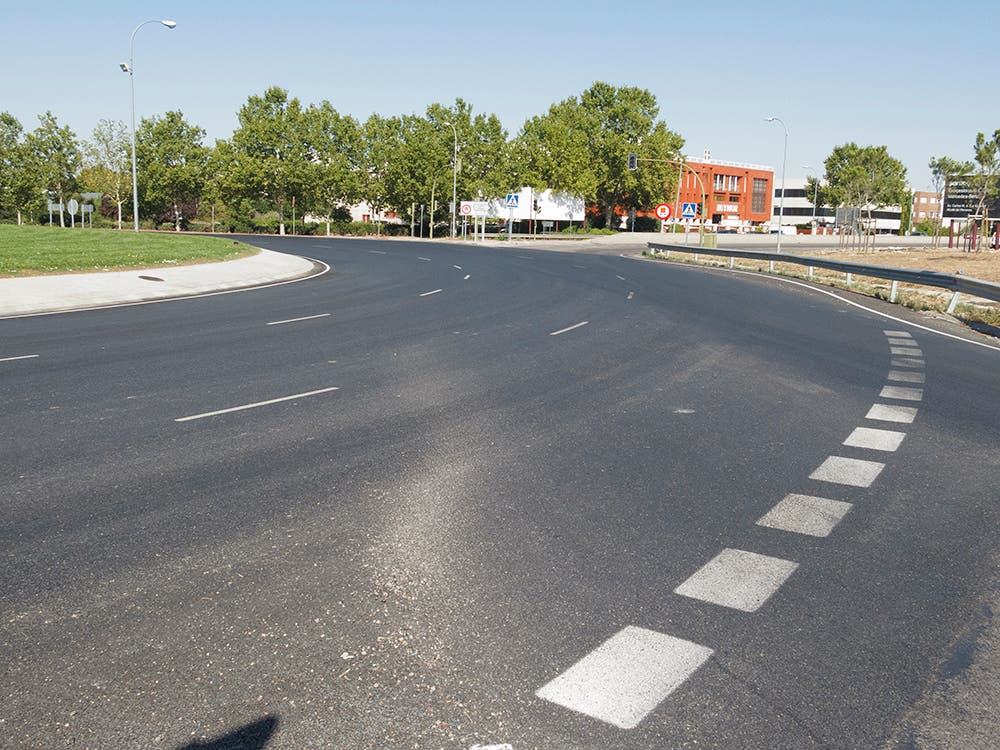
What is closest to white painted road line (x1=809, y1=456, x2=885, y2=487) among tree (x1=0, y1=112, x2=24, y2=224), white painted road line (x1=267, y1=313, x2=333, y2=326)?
white painted road line (x1=267, y1=313, x2=333, y2=326)

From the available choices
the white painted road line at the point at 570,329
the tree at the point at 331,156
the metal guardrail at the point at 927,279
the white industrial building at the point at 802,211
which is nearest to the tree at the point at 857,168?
the white industrial building at the point at 802,211

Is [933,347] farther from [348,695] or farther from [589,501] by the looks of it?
[348,695]

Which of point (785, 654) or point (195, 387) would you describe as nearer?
point (785, 654)

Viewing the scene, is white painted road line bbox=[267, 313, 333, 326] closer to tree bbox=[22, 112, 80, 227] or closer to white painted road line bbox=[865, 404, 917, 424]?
white painted road line bbox=[865, 404, 917, 424]

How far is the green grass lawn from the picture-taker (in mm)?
23441

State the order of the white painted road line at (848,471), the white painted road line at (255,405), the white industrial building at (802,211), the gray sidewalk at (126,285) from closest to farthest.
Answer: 1. the white painted road line at (848,471)
2. the white painted road line at (255,405)
3. the gray sidewalk at (126,285)
4. the white industrial building at (802,211)

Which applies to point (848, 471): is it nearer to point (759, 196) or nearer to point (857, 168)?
point (857, 168)

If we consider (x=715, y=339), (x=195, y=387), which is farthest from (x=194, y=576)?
(x=715, y=339)

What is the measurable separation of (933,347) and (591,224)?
10373cm

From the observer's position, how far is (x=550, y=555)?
4.74 m

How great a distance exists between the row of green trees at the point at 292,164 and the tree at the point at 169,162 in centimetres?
11

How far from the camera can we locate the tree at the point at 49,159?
85.6 m

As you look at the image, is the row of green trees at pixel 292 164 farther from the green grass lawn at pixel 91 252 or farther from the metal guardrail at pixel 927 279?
the metal guardrail at pixel 927 279

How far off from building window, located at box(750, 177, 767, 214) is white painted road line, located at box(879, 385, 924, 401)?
5605 inches
